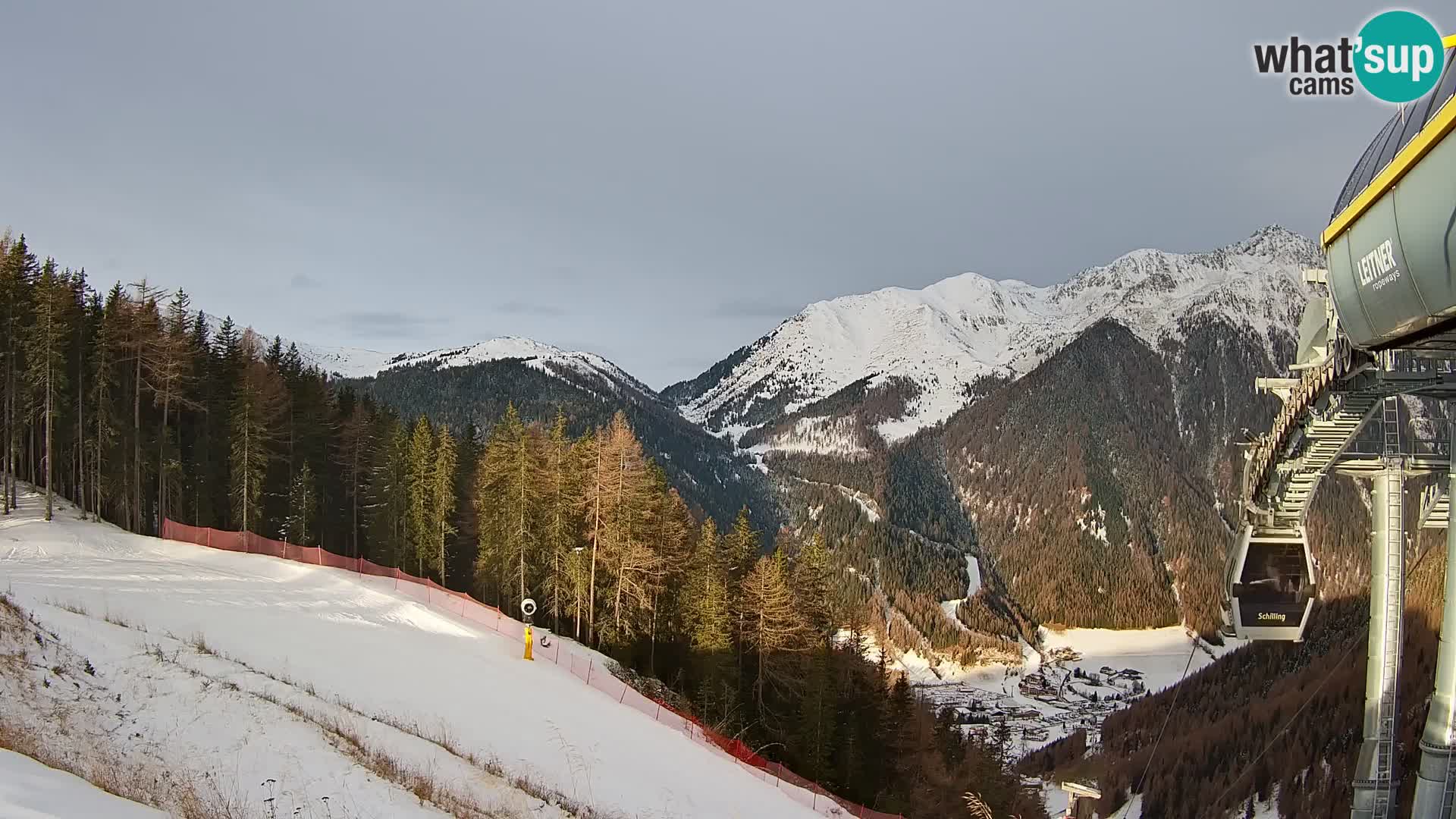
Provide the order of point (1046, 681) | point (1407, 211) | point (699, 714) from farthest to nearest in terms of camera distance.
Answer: point (1046, 681) < point (699, 714) < point (1407, 211)

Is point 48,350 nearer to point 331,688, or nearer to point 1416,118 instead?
point 331,688

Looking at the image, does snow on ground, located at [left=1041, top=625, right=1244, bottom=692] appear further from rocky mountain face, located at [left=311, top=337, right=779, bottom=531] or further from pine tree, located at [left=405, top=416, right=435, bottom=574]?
pine tree, located at [left=405, top=416, right=435, bottom=574]

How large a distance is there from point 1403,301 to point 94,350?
4503 cm

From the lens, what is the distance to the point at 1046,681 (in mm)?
109375

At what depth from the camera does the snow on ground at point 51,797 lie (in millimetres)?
6734

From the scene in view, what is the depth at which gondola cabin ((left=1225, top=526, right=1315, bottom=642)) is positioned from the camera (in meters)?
15.8

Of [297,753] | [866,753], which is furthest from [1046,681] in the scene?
[297,753]

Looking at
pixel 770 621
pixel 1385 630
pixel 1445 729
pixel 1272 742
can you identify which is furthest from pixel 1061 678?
pixel 1445 729

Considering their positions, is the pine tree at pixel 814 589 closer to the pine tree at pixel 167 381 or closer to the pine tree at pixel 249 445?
the pine tree at pixel 249 445

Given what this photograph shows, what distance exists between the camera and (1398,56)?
27.6 ft

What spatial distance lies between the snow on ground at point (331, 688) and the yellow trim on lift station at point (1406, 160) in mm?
11648

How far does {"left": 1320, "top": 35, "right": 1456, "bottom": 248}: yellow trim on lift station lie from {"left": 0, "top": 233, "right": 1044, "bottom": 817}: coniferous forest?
81.2ft

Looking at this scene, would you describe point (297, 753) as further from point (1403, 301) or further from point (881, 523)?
point (881, 523)

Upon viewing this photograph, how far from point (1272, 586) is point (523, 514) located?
1074 inches
